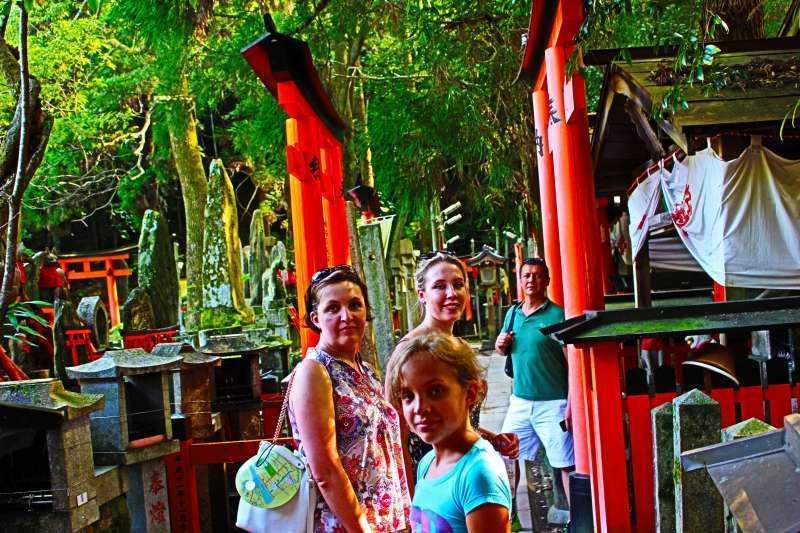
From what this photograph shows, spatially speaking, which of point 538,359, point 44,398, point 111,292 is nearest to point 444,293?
point 44,398

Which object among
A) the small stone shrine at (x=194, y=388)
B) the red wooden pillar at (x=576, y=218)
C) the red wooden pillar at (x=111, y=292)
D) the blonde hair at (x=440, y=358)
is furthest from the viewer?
the red wooden pillar at (x=111, y=292)

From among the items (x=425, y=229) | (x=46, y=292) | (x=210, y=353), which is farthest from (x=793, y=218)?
(x=425, y=229)

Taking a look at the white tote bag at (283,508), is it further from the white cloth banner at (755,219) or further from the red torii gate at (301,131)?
the white cloth banner at (755,219)

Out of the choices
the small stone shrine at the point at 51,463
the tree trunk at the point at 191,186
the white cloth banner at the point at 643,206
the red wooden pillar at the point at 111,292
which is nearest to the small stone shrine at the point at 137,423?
the small stone shrine at the point at 51,463

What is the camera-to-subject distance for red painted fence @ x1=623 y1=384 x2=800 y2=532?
483 cm

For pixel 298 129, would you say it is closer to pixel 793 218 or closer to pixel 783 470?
pixel 793 218

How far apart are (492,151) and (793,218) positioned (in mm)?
6525

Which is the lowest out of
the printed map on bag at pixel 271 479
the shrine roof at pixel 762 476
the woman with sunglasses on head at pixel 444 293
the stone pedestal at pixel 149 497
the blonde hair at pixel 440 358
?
the stone pedestal at pixel 149 497

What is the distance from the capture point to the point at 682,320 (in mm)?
4895

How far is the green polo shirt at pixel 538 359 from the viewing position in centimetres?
619

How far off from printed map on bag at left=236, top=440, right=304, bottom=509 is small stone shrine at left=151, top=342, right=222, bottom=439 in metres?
3.48

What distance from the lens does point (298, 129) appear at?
769 centimetres

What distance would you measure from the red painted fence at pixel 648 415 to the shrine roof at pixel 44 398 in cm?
300

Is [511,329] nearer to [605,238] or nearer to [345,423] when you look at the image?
[345,423]
